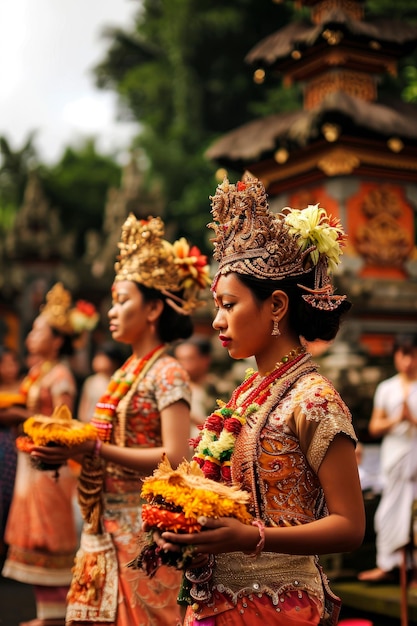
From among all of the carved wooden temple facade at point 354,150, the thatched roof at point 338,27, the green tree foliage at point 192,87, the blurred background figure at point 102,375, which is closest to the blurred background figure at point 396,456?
the blurred background figure at point 102,375

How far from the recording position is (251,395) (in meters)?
2.87

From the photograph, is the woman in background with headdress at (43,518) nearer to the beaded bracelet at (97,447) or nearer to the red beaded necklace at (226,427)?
the beaded bracelet at (97,447)

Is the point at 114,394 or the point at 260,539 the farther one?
the point at 114,394

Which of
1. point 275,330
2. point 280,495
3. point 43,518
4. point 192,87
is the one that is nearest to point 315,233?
point 275,330

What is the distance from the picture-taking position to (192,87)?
2994 centimetres

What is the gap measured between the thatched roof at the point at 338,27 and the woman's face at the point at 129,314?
10283mm

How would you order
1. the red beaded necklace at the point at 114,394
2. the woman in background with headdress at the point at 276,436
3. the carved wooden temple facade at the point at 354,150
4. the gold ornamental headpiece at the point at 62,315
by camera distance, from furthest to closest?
the carved wooden temple facade at the point at 354,150, the gold ornamental headpiece at the point at 62,315, the red beaded necklace at the point at 114,394, the woman in background with headdress at the point at 276,436

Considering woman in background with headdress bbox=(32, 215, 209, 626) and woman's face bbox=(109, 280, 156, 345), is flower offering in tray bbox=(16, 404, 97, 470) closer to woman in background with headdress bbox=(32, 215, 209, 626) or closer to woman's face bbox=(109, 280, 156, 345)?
woman in background with headdress bbox=(32, 215, 209, 626)

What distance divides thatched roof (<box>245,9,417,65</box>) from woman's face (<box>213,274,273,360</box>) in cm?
1162

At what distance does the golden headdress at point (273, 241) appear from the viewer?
9.29 feet

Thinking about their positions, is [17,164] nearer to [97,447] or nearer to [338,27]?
[338,27]

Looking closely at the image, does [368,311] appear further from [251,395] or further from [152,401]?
[251,395]

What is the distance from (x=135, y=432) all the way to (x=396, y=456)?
334 centimetres

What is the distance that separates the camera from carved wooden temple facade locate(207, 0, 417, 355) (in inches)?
525
